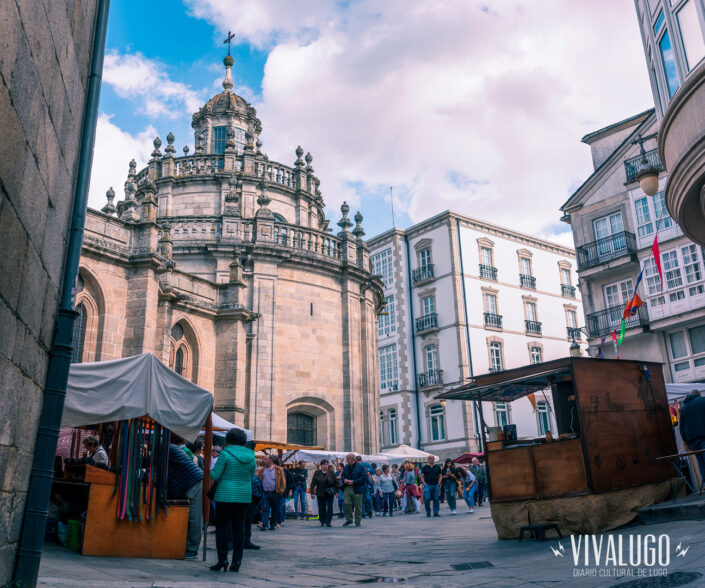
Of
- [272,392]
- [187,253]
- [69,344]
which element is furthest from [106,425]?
[187,253]

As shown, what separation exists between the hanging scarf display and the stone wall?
11.3 ft

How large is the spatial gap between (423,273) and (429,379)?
22.5ft

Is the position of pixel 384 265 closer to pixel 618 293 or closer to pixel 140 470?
pixel 618 293

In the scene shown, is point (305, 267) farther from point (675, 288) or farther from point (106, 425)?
point (106, 425)

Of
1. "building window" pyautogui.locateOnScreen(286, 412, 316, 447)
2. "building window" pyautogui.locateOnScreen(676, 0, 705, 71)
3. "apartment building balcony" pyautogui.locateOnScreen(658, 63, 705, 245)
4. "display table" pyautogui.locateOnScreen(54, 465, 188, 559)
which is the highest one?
"building window" pyautogui.locateOnScreen(676, 0, 705, 71)

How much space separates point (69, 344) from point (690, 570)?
5.62 m

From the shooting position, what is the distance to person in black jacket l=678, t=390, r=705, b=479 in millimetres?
9773

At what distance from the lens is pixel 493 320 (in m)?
41.5

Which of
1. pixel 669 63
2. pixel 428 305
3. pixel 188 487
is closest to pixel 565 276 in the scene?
pixel 428 305

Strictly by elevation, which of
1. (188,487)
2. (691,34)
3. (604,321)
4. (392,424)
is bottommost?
(188,487)

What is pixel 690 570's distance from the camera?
5441mm

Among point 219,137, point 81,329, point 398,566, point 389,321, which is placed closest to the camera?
point 398,566

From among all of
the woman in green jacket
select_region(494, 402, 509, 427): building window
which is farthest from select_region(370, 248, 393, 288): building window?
the woman in green jacket

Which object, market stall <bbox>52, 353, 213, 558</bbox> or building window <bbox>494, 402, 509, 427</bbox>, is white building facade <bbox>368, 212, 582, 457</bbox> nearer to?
building window <bbox>494, 402, 509, 427</bbox>
